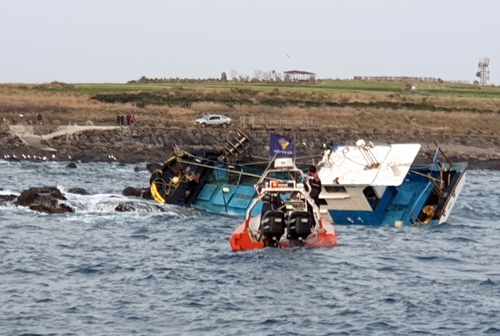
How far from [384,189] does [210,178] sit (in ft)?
27.1

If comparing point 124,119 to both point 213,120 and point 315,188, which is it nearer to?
point 213,120

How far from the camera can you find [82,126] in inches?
3204

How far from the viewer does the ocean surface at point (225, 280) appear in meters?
21.2

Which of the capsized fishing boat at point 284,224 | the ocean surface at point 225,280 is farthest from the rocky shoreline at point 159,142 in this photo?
the capsized fishing boat at point 284,224

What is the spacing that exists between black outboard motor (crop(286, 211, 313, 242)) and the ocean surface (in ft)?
1.91

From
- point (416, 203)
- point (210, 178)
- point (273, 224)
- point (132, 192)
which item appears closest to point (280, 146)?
point (416, 203)

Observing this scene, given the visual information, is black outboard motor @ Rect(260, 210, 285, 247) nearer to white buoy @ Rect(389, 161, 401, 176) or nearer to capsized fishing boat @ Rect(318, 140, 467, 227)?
capsized fishing boat @ Rect(318, 140, 467, 227)

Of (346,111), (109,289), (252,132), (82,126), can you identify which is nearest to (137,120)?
(82,126)

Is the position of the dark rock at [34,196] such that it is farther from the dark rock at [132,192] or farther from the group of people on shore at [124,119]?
the group of people on shore at [124,119]

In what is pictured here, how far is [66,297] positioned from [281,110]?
238 ft

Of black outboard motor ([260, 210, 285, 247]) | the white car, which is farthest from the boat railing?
the white car

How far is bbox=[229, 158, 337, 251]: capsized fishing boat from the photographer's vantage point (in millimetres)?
28516

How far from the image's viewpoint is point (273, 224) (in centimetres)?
2842

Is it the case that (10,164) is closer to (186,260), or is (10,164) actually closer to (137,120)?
(137,120)
